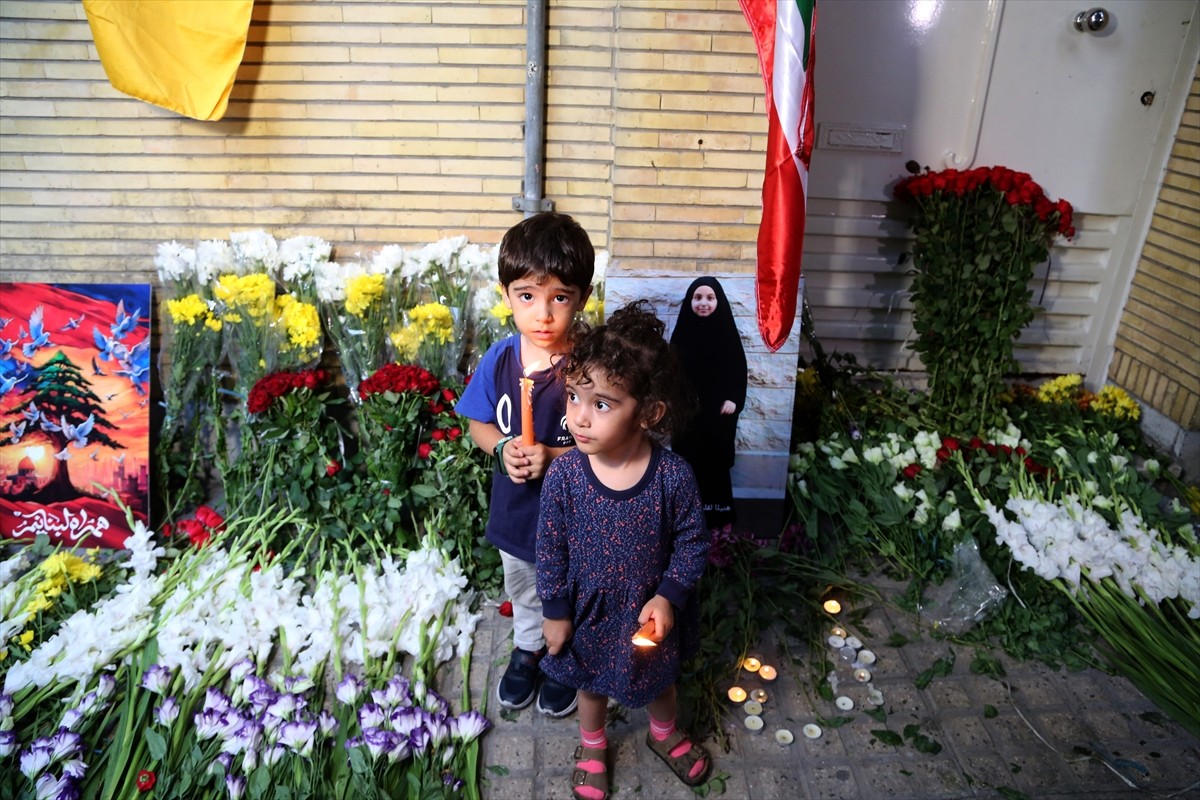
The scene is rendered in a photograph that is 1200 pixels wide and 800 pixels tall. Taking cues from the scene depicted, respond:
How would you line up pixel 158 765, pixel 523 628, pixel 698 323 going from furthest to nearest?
pixel 698 323, pixel 523 628, pixel 158 765

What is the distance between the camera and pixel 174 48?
359 centimetres

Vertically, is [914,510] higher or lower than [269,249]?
lower

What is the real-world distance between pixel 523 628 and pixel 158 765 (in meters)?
1.13

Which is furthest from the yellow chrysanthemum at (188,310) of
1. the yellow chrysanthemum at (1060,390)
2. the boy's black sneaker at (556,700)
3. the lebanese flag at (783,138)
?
the yellow chrysanthemum at (1060,390)

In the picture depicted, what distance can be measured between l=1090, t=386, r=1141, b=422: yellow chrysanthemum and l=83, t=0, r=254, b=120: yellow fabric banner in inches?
170

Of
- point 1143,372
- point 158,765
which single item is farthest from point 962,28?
point 158,765

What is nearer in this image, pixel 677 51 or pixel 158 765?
pixel 158 765

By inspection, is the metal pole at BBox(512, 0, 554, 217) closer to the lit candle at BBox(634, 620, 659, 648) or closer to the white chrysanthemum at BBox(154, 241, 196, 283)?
the white chrysanthemum at BBox(154, 241, 196, 283)

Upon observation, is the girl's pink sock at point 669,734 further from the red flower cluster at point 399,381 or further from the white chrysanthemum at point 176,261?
the white chrysanthemum at point 176,261

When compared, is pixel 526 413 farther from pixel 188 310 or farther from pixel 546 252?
pixel 188 310

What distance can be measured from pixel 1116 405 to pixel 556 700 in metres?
3.32

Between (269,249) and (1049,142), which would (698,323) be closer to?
(269,249)

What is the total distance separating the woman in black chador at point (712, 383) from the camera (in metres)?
3.58

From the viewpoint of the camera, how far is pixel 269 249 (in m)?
3.86
